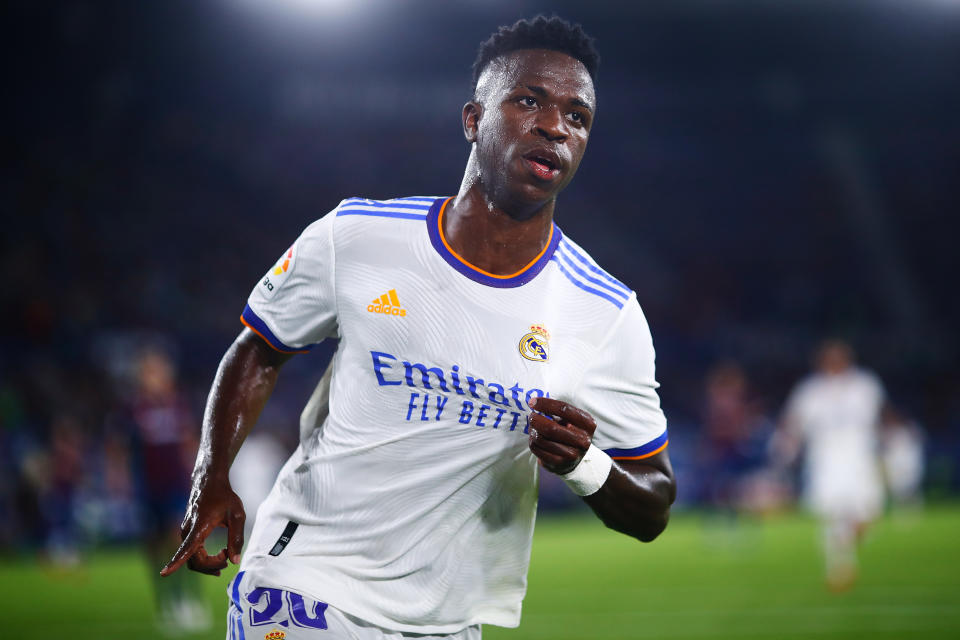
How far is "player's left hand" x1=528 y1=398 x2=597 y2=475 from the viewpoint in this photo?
250 centimetres

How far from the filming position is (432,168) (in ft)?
89.5

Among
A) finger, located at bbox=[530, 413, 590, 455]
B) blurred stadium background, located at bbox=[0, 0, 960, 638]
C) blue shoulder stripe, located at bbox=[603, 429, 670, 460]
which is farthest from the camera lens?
blurred stadium background, located at bbox=[0, 0, 960, 638]

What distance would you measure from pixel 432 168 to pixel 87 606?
1833 centimetres

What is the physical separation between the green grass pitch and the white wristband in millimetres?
5613

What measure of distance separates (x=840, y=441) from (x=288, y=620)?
10018mm

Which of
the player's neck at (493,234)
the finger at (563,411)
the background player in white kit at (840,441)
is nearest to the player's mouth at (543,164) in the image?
the player's neck at (493,234)

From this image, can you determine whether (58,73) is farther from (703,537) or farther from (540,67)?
(540,67)

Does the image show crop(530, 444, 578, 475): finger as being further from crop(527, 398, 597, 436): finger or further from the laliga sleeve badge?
the laliga sleeve badge

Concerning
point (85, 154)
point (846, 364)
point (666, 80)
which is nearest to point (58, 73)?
point (85, 154)

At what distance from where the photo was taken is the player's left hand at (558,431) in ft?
8.20

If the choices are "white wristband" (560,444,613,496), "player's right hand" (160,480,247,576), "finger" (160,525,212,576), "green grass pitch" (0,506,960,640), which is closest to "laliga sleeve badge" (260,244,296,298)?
"player's right hand" (160,480,247,576)

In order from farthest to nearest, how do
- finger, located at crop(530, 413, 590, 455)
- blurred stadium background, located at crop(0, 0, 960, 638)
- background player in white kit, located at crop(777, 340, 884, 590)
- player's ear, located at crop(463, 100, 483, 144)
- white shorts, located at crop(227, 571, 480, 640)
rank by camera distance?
blurred stadium background, located at crop(0, 0, 960, 638) → background player in white kit, located at crop(777, 340, 884, 590) → player's ear, located at crop(463, 100, 483, 144) → white shorts, located at crop(227, 571, 480, 640) → finger, located at crop(530, 413, 590, 455)

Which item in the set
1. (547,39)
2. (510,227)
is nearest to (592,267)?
(510,227)

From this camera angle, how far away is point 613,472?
2.70m
